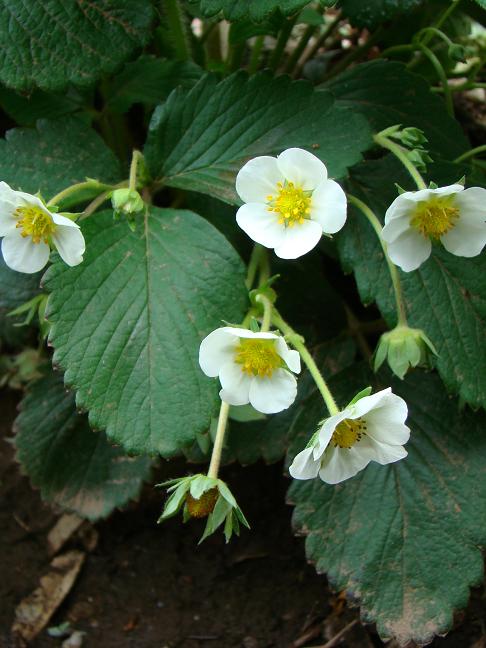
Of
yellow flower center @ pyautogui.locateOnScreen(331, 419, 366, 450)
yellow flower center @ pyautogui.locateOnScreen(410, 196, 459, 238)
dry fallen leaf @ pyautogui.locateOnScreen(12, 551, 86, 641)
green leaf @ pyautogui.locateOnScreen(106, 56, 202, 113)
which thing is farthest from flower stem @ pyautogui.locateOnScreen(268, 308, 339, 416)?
dry fallen leaf @ pyautogui.locateOnScreen(12, 551, 86, 641)

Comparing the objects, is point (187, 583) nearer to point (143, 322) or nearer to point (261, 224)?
point (143, 322)

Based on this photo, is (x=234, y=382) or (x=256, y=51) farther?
(x=256, y=51)

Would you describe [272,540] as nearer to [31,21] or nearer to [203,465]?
[203,465]

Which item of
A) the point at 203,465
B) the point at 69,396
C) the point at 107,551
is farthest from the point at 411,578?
the point at 69,396

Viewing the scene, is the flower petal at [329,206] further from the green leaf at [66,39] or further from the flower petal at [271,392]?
the green leaf at [66,39]

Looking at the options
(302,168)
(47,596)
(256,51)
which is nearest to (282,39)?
(256,51)

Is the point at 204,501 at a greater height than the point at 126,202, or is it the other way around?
the point at 126,202
